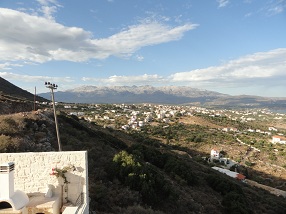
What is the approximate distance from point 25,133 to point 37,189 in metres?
8.28

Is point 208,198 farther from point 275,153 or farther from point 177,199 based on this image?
point 275,153

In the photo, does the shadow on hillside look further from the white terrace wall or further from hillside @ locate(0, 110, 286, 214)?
the white terrace wall

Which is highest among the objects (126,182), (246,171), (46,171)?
(46,171)

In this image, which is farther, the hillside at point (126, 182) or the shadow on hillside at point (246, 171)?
the shadow on hillside at point (246, 171)

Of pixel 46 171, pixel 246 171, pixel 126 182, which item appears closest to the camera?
pixel 46 171

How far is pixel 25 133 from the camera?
16656 mm

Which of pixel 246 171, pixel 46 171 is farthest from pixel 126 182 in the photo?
pixel 246 171

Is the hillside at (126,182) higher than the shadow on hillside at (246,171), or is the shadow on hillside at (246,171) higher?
the hillside at (126,182)

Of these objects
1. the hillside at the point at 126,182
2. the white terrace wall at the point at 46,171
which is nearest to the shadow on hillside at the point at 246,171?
the hillside at the point at 126,182

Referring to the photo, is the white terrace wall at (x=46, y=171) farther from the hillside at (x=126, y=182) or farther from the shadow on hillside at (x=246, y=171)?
the shadow on hillside at (x=246, y=171)

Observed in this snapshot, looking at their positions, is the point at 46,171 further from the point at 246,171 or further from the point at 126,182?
the point at 246,171

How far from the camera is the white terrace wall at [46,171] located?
9.31m

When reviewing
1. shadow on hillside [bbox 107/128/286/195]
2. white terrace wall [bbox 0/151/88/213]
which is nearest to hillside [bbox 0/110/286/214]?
white terrace wall [bbox 0/151/88/213]

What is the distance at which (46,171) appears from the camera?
30.8 ft
